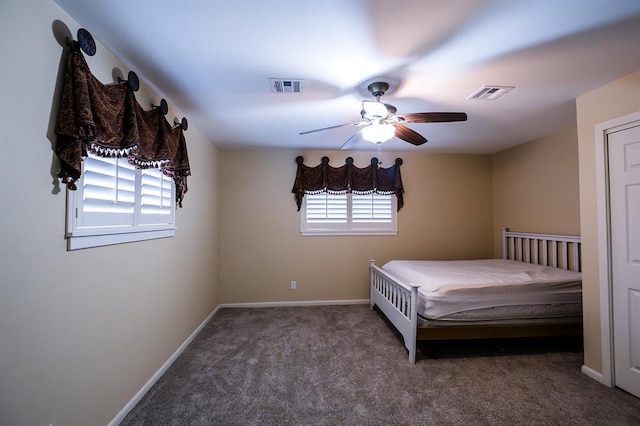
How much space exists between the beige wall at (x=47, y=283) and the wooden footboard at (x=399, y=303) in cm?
228

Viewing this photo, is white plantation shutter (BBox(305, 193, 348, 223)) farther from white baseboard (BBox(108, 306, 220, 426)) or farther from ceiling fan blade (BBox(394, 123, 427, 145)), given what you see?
white baseboard (BBox(108, 306, 220, 426))

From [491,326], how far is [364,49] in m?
2.66

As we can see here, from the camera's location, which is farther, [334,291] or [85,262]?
[334,291]

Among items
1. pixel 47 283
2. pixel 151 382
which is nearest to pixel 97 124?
pixel 47 283

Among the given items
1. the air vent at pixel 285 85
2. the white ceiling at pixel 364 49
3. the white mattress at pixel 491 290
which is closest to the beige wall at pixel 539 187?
the white mattress at pixel 491 290

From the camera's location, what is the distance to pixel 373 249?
4.16 metres

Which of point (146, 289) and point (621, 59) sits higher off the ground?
point (621, 59)

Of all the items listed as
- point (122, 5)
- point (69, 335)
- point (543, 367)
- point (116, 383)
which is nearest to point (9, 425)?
point (69, 335)

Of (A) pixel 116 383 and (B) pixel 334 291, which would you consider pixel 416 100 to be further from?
(A) pixel 116 383

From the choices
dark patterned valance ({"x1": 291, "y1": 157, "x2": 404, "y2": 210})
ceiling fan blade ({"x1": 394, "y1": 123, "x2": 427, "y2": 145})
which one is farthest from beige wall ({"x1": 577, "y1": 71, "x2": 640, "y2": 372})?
dark patterned valance ({"x1": 291, "y1": 157, "x2": 404, "y2": 210})

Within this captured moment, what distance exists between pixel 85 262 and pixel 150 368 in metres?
1.15

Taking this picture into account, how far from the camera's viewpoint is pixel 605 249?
2.10 m

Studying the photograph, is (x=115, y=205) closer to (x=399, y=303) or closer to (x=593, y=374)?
(x=399, y=303)

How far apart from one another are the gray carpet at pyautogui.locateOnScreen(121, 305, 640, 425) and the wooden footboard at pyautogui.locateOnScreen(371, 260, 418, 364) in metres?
0.20
